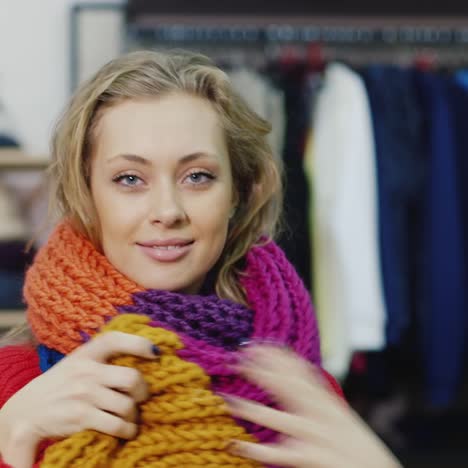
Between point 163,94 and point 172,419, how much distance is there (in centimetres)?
35

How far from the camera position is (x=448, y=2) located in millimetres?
2207

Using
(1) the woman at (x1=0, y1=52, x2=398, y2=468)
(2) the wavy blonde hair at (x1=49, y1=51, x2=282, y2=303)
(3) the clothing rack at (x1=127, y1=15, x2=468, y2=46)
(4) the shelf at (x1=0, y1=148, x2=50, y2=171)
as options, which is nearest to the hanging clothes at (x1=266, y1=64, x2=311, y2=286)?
(3) the clothing rack at (x1=127, y1=15, x2=468, y2=46)

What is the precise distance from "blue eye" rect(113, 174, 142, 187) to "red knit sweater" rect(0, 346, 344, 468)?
9.3 inches

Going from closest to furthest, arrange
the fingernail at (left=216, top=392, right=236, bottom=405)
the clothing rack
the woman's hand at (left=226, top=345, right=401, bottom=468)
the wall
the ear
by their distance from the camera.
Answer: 1. the woman's hand at (left=226, top=345, right=401, bottom=468)
2. the fingernail at (left=216, top=392, right=236, bottom=405)
3. the ear
4. the clothing rack
5. the wall

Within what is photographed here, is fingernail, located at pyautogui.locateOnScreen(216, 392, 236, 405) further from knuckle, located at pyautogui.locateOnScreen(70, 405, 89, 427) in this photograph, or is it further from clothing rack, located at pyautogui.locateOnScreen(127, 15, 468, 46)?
clothing rack, located at pyautogui.locateOnScreen(127, 15, 468, 46)

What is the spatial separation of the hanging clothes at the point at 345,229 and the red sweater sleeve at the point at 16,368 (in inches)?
43.7

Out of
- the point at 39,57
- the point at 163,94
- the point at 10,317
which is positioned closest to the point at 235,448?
the point at 163,94

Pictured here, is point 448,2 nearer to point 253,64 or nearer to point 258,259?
point 253,64

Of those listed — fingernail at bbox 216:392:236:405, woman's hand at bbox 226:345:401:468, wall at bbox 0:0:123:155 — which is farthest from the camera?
wall at bbox 0:0:123:155

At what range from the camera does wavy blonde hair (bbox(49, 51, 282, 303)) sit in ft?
3.10

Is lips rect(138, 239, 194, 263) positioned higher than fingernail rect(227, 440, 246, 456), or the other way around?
lips rect(138, 239, 194, 263)

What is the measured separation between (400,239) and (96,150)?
1.22m

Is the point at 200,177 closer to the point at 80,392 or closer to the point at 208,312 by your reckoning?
the point at 208,312

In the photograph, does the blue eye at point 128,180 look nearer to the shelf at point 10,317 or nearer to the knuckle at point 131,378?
the knuckle at point 131,378
